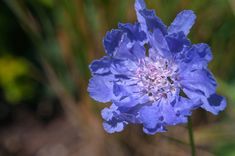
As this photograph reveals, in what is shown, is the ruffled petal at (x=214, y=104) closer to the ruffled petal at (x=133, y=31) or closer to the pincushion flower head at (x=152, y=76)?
the pincushion flower head at (x=152, y=76)

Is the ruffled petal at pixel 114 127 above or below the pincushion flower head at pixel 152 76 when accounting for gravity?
below

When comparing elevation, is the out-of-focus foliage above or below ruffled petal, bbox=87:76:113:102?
above

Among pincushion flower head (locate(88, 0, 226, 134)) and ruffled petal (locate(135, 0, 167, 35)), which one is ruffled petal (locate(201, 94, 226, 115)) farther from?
ruffled petal (locate(135, 0, 167, 35))

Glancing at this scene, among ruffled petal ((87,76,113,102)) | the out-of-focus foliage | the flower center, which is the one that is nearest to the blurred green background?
the out-of-focus foliage

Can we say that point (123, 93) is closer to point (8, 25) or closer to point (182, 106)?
point (182, 106)

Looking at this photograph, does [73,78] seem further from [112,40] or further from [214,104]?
[214,104]

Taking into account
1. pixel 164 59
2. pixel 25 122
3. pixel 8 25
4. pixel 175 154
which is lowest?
pixel 175 154

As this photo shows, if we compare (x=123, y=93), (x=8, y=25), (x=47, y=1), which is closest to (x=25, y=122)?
(x=8, y=25)

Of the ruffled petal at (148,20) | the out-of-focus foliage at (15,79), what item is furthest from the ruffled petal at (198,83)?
the out-of-focus foliage at (15,79)
